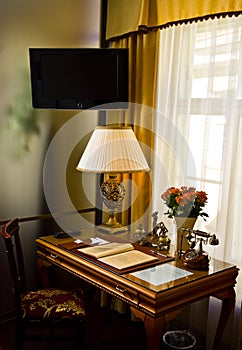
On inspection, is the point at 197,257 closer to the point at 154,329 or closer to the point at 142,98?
the point at 154,329

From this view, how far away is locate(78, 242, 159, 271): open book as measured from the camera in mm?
2180

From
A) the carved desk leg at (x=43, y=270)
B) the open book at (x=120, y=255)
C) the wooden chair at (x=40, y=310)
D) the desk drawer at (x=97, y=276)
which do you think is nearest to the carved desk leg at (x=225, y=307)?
the open book at (x=120, y=255)

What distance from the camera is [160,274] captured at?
2.07 metres

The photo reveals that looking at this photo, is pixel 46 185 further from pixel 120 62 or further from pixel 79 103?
pixel 120 62

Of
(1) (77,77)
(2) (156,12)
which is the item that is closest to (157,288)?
(1) (77,77)

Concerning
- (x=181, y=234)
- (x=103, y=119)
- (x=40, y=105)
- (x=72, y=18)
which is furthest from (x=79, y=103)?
(x=181, y=234)

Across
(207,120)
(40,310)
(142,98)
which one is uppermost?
(142,98)

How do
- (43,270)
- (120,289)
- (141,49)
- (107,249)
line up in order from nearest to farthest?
(120,289)
(107,249)
(43,270)
(141,49)

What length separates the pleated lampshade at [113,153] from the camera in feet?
8.39

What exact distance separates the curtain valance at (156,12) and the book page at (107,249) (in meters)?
1.41

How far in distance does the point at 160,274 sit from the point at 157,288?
17 centimetres

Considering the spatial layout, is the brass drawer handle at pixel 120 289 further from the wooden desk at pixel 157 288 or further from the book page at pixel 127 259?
the book page at pixel 127 259

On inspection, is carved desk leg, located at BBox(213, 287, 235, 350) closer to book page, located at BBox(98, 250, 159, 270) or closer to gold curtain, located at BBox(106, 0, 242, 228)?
book page, located at BBox(98, 250, 159, 270)

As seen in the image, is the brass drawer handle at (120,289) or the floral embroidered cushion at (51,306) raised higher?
the brass drawer handle at (120,289)
